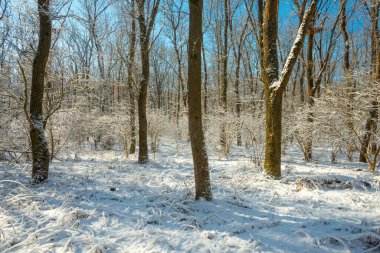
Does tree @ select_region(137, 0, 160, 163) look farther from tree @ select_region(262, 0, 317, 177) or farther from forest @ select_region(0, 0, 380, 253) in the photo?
tree @ select_region(262, 0, 317, 177)

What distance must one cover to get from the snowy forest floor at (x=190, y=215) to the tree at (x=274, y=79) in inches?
23.6

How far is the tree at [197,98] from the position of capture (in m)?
3.82

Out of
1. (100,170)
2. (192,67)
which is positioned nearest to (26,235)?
(192,67)

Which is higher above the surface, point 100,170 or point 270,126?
point 270,126

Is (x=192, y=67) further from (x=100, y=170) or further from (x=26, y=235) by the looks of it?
(x=100, y=170)

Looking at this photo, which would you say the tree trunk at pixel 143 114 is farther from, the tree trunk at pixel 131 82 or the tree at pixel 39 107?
the tree at pixel 39 107

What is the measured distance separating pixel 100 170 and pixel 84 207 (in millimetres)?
2992

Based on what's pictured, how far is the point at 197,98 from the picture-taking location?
3904mm

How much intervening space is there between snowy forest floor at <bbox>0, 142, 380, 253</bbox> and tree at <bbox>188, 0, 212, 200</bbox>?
378 mm

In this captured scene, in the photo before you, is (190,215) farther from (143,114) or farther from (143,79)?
(143,79)

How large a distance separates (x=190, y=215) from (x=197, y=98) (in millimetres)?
1869

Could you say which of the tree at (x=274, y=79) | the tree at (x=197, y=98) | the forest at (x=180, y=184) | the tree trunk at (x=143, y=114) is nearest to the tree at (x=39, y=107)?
the forest at (x=180, y=184)

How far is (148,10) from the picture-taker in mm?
8539

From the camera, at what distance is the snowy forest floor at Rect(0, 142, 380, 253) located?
105 inches
